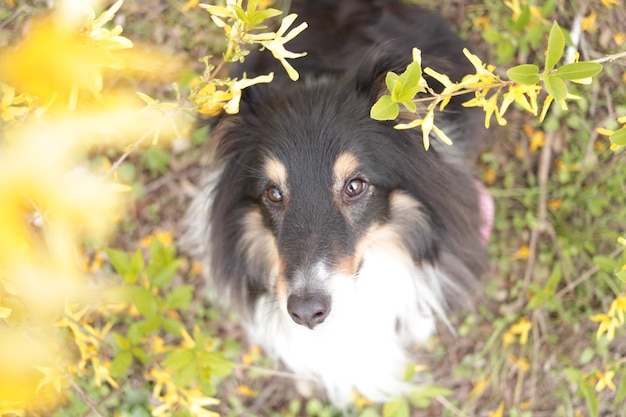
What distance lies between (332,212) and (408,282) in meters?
0.78

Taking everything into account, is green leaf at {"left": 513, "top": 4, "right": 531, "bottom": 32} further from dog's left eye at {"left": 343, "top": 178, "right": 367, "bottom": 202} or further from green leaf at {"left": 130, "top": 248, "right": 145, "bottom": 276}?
green leaf at {"left": 130, "top": 248, "right": 145, "bottom": 276}

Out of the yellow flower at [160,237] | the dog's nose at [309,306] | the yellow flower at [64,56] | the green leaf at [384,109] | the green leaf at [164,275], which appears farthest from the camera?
the yellow flower at [160,237]

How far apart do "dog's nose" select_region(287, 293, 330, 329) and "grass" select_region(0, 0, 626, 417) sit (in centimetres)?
135

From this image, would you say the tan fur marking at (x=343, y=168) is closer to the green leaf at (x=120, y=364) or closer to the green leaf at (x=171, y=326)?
the green leaf at (x=171, y=326)

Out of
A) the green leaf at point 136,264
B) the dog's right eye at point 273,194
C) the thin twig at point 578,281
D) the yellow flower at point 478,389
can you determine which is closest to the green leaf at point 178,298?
the green leaf at point 136,264

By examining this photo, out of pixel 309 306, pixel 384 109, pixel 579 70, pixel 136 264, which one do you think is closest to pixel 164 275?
pixel 136 264

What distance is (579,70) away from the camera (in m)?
1.42

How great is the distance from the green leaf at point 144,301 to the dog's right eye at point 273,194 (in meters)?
0.64

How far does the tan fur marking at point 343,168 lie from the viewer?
7.19ft

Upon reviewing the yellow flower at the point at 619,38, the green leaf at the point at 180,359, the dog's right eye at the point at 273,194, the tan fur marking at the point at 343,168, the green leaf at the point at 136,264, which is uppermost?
the tan fur marking at the point at 343,168

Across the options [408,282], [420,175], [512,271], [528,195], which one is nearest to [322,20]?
[420,175]

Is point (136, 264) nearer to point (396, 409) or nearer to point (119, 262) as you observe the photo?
point (119, 262)

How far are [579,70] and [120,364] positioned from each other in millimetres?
1948

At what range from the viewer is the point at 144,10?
371 cm
